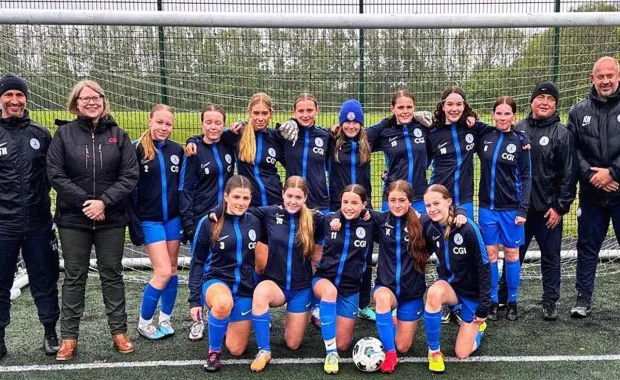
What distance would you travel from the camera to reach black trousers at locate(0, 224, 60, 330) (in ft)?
12.8

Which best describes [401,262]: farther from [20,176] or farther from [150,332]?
[20,176]

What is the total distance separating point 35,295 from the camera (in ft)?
13.3

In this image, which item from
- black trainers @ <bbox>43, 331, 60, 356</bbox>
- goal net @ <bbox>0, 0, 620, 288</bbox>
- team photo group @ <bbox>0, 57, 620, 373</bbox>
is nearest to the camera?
team photo group @ <bbox>0, 57, 620, 373</bbox>

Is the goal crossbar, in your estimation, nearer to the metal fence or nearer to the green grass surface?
the metal fence

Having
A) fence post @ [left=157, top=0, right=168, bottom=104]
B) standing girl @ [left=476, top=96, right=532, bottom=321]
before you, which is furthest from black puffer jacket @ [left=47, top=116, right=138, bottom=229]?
standing girl @ [left=476, top=96, right=532, bottom=321]

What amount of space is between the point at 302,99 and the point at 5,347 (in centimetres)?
281

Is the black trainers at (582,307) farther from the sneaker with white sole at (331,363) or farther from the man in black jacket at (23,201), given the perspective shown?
the man in black jacket at (23,201)

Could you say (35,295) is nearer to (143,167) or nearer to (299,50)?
(143,167)

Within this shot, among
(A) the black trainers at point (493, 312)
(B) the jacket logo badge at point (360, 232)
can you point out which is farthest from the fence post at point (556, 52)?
(B) the jacket logo badge at point (360, 232)

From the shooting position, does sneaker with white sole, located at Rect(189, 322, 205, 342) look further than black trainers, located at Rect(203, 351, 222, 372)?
Yes

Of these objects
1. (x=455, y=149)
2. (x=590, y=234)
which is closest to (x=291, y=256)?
(x=455, y=149)

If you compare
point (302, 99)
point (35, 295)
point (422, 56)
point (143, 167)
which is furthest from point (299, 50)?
point (35, 295)

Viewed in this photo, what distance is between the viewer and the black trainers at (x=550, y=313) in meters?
4.76

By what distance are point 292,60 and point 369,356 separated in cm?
343
